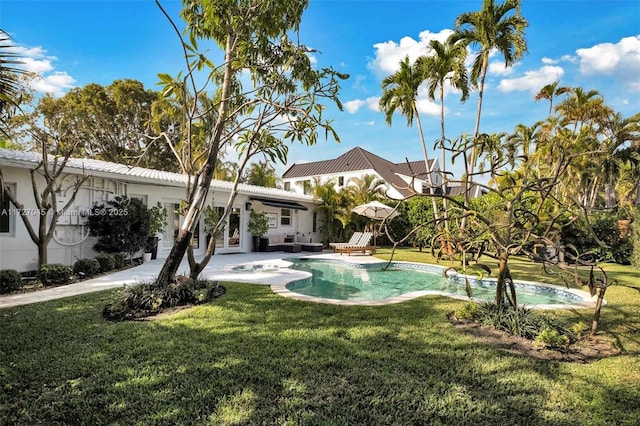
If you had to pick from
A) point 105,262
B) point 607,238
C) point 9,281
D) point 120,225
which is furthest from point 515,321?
point 607,238

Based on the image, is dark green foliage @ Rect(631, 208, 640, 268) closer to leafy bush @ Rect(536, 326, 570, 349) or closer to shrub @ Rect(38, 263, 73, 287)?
leafy bush @ Rect(536, 326, 570, 349)

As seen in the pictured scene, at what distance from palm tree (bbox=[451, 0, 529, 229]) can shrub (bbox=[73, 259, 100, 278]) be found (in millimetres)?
17814

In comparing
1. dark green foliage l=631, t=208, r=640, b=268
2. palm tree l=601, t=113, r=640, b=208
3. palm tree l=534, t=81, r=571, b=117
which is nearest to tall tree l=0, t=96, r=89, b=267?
dark green foliage l=631, t=208, r=640, b=268

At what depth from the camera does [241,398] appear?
4.18 m

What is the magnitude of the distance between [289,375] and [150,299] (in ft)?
16.1

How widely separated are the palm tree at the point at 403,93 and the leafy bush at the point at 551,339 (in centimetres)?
1521

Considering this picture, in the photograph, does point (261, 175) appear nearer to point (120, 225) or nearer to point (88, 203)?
point (120, 225)

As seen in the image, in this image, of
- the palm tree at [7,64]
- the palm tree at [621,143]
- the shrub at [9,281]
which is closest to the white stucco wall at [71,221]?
the shrub at [9,281]

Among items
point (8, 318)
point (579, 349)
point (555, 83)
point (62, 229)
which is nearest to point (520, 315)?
point (579, 349)

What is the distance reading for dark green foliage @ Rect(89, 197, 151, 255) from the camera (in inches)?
582

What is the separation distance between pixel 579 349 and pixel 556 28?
13.2m

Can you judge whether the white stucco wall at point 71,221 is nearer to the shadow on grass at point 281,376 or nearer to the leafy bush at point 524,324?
the shadow on grass at point 281,376

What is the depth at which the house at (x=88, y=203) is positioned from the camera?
12.4m

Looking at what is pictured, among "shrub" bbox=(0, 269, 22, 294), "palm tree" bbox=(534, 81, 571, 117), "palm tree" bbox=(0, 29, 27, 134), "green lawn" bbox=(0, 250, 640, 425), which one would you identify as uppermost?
"palm tree" bbox=(534, 81, 571, 117)
